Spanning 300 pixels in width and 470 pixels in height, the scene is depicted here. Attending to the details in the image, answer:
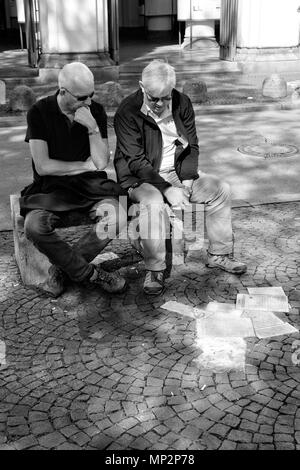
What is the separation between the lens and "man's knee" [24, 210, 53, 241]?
4.25 meters

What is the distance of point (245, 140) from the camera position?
8875 mm

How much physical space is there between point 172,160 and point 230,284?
1051mm

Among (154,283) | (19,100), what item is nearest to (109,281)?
(154,283)

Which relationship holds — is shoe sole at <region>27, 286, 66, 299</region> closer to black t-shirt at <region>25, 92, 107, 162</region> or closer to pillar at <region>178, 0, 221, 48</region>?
black t-shirt at <region>25, 92, 107, 162</region>

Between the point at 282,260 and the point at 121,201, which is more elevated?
the point at 121,201

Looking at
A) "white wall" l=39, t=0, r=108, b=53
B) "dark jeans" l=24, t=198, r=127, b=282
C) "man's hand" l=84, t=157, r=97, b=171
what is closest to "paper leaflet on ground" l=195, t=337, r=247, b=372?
"dark jeans" l=24, t=198, r=127, b=282

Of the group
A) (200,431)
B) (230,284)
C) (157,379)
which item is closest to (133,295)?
(230,284)

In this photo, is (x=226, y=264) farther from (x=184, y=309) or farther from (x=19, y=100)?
(x=19, y=100)

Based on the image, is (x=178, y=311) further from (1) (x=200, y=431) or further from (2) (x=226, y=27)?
(2) (x=226, y=27)

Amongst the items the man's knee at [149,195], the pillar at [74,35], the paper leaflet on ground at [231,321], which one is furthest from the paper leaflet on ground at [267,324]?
the pillar at [74,35]

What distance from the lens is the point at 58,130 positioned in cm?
446

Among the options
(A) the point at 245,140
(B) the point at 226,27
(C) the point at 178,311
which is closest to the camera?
(C) the point at 178,311

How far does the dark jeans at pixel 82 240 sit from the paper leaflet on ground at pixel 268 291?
100 centimetres

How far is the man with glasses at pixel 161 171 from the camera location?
14.7 feet
